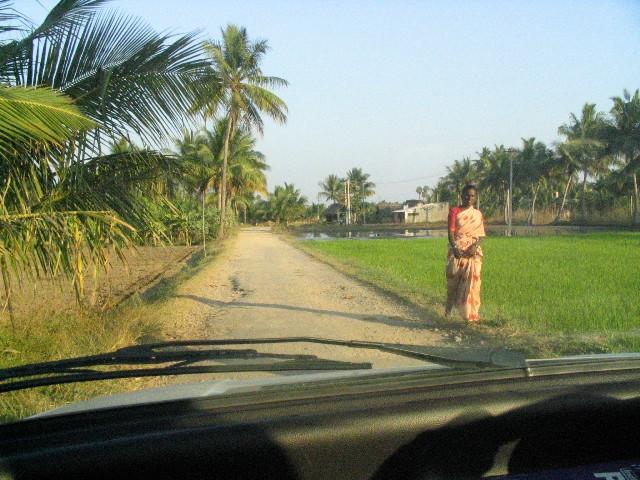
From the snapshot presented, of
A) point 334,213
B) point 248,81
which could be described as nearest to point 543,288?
point 248,81

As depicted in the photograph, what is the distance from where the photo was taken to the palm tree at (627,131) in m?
45.2

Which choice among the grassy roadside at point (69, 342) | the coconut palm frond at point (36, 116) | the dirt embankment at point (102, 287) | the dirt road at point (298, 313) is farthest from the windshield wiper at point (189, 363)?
the dirt embankment at point (102, 287)

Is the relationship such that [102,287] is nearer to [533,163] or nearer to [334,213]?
[533,163]

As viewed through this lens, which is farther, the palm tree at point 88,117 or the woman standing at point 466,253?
the woman standing at point 466,253

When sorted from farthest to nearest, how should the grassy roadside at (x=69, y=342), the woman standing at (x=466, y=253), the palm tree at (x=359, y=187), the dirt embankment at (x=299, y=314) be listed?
the palm tree at (x=359, y=187), the woman standing at (x=466, y=253), the dirt embankment at (x=299, y=314), the grassy roadside at (x=69, y=342)

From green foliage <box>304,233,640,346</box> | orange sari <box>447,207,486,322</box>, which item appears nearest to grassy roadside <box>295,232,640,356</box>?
green foliage <box>304,233,640,346</box>

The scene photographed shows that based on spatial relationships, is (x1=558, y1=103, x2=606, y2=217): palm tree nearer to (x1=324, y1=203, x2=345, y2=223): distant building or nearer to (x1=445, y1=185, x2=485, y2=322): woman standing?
(x1=324, y1=203, x2=345, y2=223): distant building

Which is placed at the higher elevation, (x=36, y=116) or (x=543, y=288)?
(x=36, y=116)

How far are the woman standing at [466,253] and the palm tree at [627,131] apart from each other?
44405mm

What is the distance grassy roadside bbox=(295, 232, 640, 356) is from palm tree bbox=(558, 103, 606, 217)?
35.4 meters

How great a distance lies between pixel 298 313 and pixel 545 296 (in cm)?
395

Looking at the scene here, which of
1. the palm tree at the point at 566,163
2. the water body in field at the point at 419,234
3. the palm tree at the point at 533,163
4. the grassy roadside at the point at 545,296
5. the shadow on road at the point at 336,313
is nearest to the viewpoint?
the grassy roadside at the point at 545,296

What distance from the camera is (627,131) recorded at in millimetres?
46250

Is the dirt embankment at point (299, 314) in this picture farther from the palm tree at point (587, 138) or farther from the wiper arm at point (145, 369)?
the palm tree at point (587, 138)
